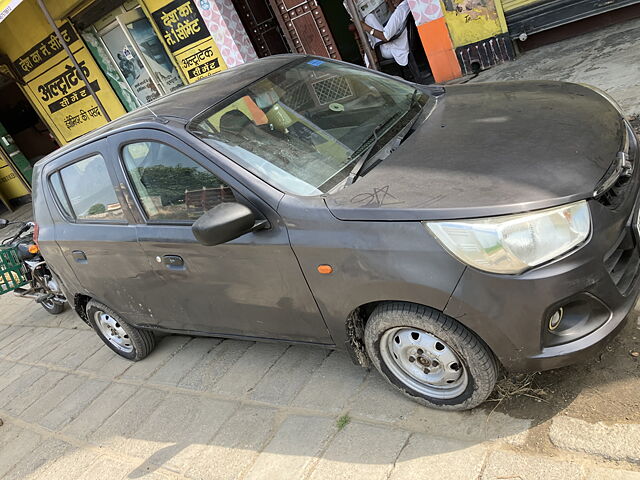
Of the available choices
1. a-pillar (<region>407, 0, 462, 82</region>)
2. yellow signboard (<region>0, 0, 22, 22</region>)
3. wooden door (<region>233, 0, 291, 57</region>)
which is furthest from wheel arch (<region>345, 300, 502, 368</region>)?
yellow signboard (<region>0, 0, 22, 22</region>)

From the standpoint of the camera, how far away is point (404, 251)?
239 centimetres

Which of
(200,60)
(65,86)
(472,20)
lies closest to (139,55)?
(200,60)

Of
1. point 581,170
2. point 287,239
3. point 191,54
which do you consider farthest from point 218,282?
point 191,54

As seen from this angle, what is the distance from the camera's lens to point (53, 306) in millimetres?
6711

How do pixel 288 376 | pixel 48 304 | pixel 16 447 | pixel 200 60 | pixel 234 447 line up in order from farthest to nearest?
pixel 200 60, pixel 48 304, pixel 16 447, pixel 288 376, pixel 234 447

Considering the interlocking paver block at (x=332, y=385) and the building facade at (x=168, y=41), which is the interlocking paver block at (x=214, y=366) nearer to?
the interlocking paver block at (x=332, y=385)

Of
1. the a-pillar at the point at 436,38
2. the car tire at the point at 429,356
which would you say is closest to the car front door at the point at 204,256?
the car tire at the point at 429,356

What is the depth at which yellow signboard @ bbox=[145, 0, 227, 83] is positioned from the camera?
Answer: 9.70 m

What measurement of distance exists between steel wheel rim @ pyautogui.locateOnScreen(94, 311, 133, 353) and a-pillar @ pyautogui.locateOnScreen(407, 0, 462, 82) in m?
6.00

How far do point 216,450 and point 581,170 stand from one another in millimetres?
2498

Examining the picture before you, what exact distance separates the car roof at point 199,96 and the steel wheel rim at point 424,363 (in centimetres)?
176

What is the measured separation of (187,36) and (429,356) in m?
9.13

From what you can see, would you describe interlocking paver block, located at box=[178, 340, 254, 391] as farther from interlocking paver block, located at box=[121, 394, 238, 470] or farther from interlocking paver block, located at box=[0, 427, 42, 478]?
interlocking paver block, located at box=[0, 427, 42, 478]

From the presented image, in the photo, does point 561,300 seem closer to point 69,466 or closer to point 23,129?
point 69,466
